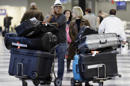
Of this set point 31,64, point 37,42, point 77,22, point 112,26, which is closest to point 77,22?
point 77,22

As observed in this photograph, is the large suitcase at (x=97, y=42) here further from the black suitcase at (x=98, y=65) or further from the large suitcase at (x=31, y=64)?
the large suitcase at (x=31, y=64)

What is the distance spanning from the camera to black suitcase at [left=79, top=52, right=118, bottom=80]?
627 cm

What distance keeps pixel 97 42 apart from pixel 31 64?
105 cm

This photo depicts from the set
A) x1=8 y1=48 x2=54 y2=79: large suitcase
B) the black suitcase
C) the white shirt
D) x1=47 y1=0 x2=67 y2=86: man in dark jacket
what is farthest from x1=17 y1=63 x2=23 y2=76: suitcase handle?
the white shirt

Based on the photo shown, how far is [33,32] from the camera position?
657cm

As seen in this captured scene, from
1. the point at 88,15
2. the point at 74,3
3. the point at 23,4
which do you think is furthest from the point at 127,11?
the point at 88,15

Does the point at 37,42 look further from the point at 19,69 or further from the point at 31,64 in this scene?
the point at 19,69

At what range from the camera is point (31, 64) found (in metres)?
6.51

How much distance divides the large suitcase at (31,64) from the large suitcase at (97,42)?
592mm

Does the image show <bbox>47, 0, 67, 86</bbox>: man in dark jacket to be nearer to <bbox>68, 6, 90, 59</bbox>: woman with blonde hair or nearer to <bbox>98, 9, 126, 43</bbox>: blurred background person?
<bbox>68, 6, 90, 59</bbox>: woman with blonde hair

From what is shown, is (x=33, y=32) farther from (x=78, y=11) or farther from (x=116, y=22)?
(x=116, y=22)

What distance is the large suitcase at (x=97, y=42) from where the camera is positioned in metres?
6.36

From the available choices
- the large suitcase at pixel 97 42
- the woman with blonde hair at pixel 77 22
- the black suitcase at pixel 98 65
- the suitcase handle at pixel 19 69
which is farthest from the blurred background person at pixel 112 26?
the suitcase handle at pixel 19 69

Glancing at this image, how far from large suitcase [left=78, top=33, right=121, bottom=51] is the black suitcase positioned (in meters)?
0.12
